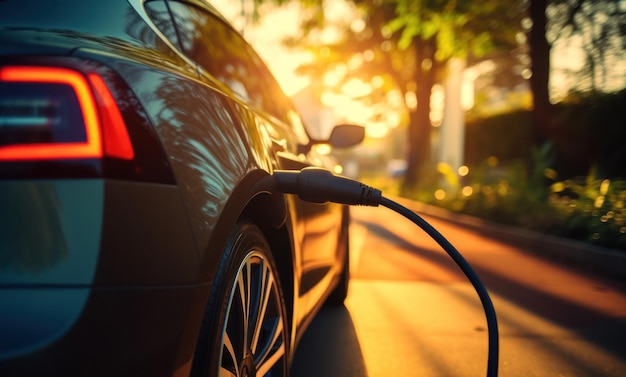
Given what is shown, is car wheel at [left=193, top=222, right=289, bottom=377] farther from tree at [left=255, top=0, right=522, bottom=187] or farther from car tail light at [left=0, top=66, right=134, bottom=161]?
tree at [left=255, top=0, right=522, bottom=187]

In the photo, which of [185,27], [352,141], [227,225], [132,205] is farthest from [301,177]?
[352,141]

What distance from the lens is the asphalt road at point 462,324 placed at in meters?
3.10

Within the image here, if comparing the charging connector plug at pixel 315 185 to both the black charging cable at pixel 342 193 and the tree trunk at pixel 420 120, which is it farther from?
the tree trunk at pixel 420 120

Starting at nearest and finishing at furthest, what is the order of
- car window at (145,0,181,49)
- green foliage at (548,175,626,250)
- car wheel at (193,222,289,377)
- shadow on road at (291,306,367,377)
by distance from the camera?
car wheel at (193,222,289,377), car window at (145,0,181,49), shadow on road at (291,306,367,377), green foliage at (548,175,626,250)

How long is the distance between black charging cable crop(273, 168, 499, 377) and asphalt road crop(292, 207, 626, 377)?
89cm

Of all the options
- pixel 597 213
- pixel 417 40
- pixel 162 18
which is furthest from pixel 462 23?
pixel 162 18

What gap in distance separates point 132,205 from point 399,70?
836 inches

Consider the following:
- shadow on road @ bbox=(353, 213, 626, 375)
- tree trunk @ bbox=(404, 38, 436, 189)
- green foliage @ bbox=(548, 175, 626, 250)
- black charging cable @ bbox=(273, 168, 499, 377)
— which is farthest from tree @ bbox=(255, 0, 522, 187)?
black charging cable @ bbox=(273, 168, 499, 377)

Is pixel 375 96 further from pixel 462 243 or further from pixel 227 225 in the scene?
pixel 227 225

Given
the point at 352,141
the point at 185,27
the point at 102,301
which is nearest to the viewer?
the point at 102,301

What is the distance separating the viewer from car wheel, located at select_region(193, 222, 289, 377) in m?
1.56

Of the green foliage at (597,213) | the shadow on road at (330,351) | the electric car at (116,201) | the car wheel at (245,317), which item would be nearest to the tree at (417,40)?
the green foliage at (597,213)

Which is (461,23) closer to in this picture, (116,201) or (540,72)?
(540,72)

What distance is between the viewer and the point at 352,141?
11.9 feet
